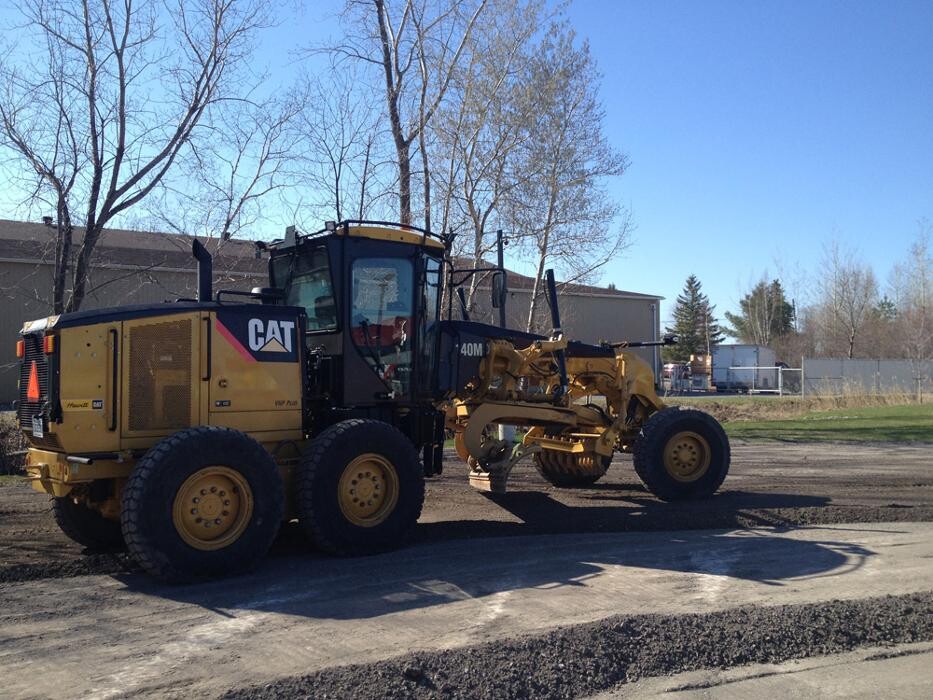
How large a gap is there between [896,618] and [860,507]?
15.8ft

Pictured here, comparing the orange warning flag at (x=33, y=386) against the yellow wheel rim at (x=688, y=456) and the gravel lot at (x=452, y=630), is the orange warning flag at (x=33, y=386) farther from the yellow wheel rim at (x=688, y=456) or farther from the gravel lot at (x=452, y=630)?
the yellow wheel rim at (x=688, y=456)

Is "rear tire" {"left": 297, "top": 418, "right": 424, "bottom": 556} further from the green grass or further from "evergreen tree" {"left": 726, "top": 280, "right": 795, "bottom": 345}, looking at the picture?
"evergreen tree" {"left": 726, "top": 280, "right": 795, "bottom": 345}

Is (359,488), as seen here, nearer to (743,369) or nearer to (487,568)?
(487,568)

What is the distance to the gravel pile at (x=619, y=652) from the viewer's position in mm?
4918

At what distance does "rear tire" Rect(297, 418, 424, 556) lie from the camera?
795 centimetres

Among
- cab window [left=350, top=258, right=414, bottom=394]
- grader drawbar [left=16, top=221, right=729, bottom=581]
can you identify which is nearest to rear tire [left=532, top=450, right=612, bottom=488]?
grader drawbar [left=16, top=221, right=729, bottom=581]

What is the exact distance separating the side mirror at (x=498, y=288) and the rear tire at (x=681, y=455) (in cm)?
307

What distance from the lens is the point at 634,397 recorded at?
12180 mm

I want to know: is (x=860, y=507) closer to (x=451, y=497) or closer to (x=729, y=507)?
(x=729, y=507)

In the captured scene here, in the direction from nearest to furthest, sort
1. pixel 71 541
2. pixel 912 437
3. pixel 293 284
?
pixel 71 541 → pixel 293 284 → pixel 912 437

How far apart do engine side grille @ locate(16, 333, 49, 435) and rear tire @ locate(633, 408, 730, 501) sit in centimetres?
704

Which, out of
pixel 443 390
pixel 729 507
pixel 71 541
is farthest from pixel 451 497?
pixel 71 541

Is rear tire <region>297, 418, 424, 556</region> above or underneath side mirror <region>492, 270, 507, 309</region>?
underneath

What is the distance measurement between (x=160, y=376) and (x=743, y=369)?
1953 inches
